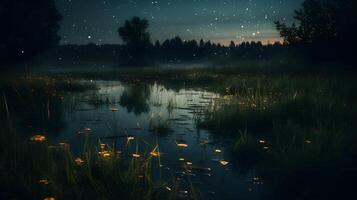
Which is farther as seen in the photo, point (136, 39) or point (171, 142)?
point (136, 39)

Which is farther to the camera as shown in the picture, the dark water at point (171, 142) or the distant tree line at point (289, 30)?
the distant tree line at point (289, 30)

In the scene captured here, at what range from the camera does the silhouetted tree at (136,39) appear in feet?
271

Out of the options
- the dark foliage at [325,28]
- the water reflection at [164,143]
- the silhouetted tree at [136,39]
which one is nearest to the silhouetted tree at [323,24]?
the dark foliage at [325,28]

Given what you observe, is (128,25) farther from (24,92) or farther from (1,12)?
(24,92)

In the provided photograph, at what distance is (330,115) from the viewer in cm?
920

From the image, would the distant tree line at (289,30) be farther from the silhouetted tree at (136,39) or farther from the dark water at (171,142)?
the silhouetted tree at (136,39)

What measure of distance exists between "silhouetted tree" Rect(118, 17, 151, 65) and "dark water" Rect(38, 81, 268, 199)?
6843 centimetres

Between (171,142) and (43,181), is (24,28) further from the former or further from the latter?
(43,181)

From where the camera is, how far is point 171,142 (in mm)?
8320

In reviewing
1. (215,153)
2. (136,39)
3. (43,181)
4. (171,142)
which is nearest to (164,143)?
(171,142)

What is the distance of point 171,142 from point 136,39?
76.5 meters

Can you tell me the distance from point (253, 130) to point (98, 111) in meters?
5.76

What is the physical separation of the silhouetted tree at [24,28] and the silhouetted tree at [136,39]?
44.4 meters

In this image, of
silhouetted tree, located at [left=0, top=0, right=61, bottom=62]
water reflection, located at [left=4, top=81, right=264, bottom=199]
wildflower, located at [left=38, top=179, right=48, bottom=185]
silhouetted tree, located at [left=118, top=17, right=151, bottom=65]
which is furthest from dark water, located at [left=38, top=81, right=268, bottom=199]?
silhouetted tree, located at [left=118, top=17, right=151, bottom=65]
